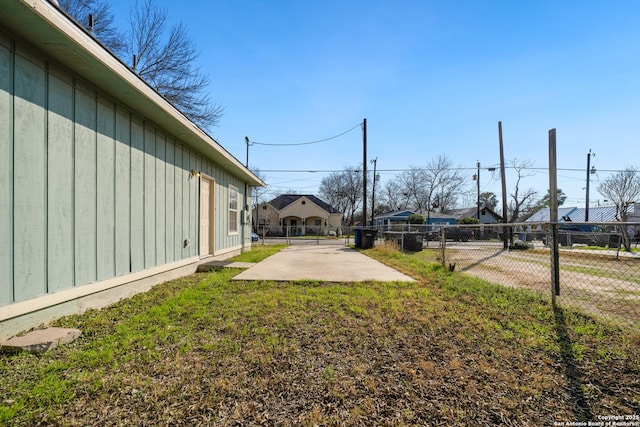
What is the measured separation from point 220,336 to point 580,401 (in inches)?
110

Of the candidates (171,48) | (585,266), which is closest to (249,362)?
(585,266)

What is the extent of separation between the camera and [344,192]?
43.3 metres

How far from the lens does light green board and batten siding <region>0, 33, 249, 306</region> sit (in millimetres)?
2539

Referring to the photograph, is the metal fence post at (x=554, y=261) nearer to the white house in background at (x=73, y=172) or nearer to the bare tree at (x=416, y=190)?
the white house in background at (x=73, y=172)

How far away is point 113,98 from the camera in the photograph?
3.82m

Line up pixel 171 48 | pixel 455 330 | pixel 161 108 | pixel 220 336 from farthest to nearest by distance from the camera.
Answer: pixel 171 48 → pixel 161 108 → pixel 455 330 → pixel 220 336

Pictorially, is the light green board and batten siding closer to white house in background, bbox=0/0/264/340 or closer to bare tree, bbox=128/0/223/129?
white house in background, bbox=0/0/264/340

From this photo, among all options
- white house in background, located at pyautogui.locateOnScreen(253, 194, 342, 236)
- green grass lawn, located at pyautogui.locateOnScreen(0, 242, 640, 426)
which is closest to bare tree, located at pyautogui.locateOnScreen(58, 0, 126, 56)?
green grass lawn, located at pyautogui.locateOnScreen(0, 242, 640, 426)

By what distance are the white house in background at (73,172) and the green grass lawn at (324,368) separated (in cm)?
49

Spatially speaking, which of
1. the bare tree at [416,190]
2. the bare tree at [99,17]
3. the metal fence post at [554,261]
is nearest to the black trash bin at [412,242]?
the metal fence post at [554,261]

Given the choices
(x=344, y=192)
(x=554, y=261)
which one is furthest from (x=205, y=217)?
(x=344, y=192)

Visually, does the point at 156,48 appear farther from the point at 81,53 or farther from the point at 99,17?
the point at 81,53

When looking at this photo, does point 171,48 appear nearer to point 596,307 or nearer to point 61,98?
point 61,98

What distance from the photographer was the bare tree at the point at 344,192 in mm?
42875
